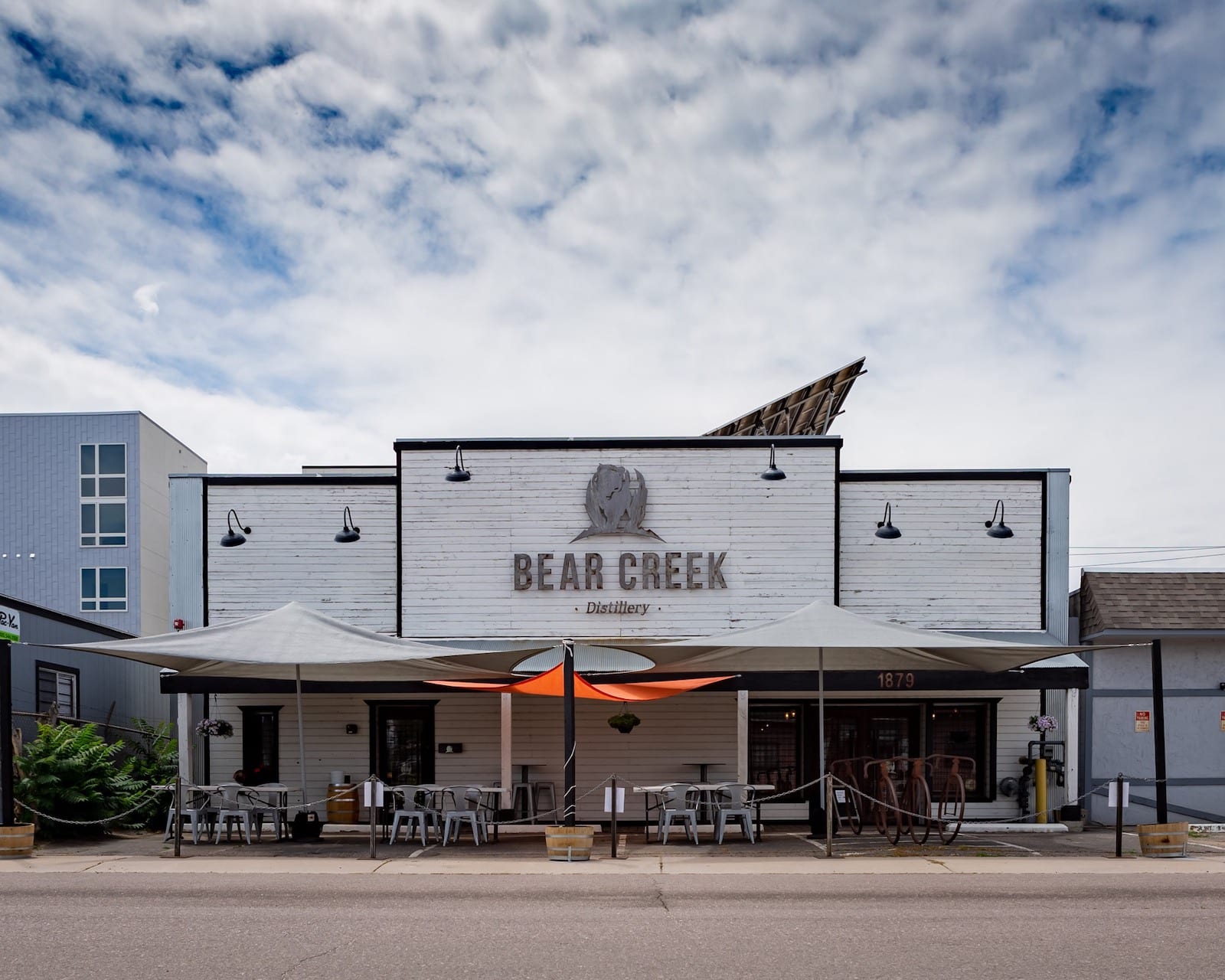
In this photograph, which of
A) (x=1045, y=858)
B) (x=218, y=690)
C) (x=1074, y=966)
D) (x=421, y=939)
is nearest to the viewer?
(x=1074, y=966)

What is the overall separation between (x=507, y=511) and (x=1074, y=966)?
11.9 m

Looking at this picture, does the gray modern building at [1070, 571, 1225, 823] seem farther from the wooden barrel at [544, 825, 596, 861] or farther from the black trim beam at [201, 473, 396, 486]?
the black trim beam at [201, 473, 396, 486]

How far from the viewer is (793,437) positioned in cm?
1739

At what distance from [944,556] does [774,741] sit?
415 cm

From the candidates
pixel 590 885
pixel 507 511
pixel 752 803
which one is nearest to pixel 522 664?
pixel 507 511

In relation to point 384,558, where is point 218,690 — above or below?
below

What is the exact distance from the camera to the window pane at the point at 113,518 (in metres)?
40.9

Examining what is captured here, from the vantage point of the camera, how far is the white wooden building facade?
17.2 m

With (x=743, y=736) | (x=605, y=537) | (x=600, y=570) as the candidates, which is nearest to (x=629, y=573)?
(x=600, y=570)

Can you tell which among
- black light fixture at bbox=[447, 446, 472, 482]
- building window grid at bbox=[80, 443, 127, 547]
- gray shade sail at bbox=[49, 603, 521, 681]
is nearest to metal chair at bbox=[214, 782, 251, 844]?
gray shade sail at bbox=[49, 603, 521, 681]

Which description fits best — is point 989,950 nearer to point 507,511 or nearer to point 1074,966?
point 1074,966

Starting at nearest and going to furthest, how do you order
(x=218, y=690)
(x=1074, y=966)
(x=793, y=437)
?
(x=1074, y=966)
(x=218, y=690)
(x=793, y=437)

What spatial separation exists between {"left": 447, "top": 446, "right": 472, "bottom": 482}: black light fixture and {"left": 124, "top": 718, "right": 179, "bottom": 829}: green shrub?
5931 millimetres

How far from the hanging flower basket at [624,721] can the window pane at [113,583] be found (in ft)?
96.8
